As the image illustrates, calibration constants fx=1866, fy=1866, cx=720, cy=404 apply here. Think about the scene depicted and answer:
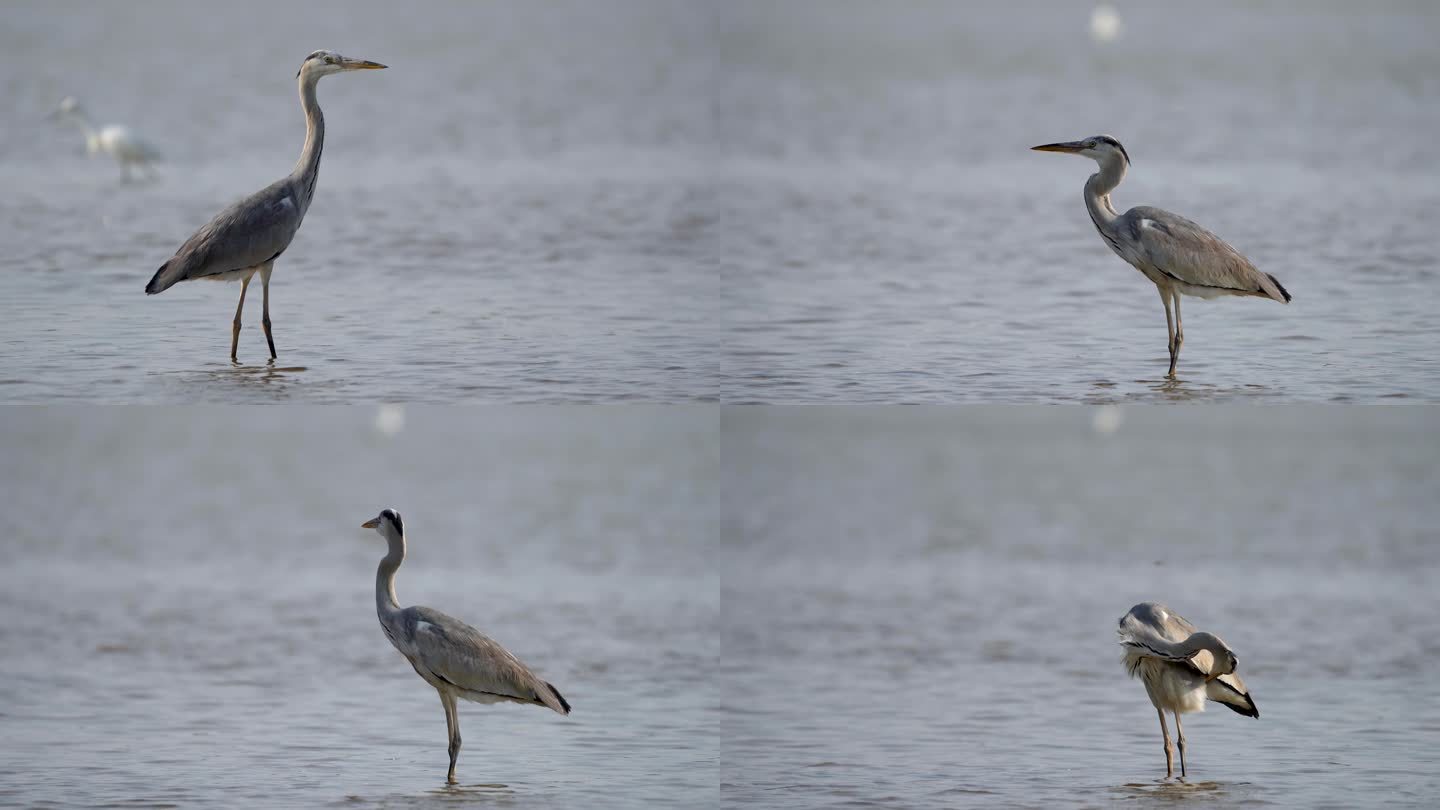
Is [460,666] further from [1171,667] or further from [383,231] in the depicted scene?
[383,231]

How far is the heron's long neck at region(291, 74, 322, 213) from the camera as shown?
7.32 meters

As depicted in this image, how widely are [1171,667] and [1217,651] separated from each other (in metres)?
0.35

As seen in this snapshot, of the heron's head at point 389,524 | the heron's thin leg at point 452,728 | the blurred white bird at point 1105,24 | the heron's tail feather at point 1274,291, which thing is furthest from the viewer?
the blurred white bird at point 1105,24

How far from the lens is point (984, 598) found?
11.6 meters

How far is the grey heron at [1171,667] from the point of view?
7258 millimetres

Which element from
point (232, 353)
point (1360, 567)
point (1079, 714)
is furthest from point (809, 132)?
point (232, 353)

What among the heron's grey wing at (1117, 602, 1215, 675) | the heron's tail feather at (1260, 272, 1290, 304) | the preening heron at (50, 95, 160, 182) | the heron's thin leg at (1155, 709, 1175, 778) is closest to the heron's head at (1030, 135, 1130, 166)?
the heron's tail feather at (1260, 272, 1290, 304)

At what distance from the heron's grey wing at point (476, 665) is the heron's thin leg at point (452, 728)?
0.26ft

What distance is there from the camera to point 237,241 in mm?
7070

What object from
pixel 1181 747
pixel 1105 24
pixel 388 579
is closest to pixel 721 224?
pixel 388 579

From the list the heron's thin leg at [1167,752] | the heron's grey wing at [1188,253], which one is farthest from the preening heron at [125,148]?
the heron's thin leg at [1167,752]

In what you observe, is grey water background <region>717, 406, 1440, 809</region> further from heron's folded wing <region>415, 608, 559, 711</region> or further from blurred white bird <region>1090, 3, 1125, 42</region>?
blurred white bird <region>1090, 3, 1125, 42</region>

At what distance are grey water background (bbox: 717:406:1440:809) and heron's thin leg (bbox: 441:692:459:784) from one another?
3.46 feet

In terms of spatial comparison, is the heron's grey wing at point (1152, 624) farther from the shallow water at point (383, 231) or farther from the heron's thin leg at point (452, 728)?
the heron's thin leg at point (452, 728)
